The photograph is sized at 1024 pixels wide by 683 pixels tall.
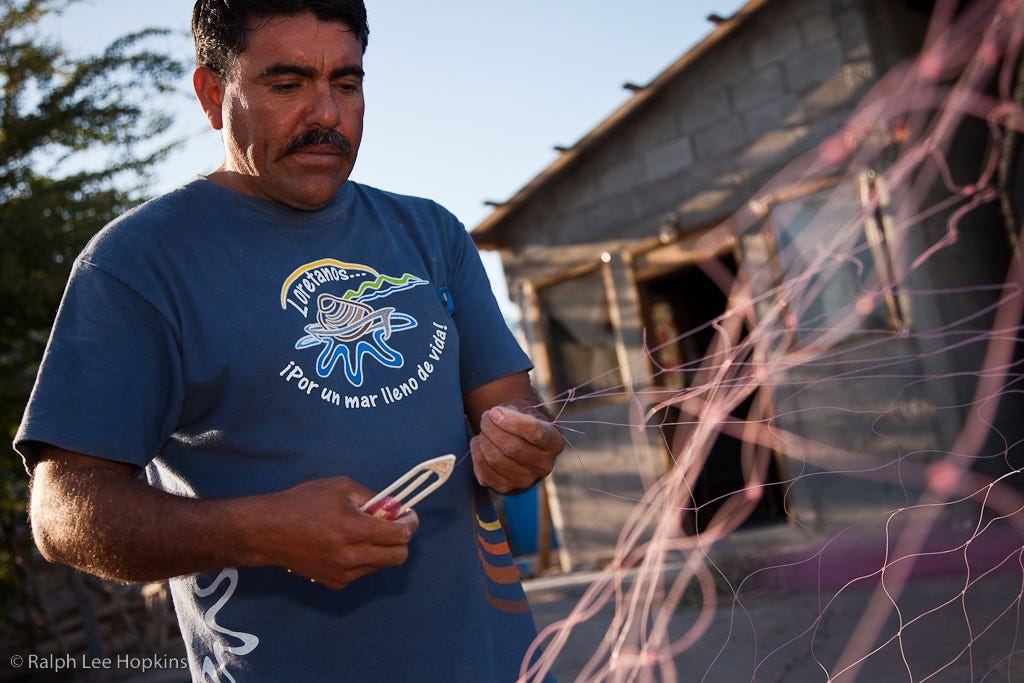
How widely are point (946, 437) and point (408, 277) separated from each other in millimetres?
6441

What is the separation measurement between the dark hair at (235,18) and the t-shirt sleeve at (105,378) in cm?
55

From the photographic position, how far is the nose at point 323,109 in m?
1.74

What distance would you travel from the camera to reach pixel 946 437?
23.5 feet

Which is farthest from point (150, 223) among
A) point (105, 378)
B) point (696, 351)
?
point (696, 351)

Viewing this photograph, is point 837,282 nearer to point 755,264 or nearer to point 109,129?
point 755,264

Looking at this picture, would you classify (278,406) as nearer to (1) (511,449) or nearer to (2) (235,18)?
(1) (511,449)

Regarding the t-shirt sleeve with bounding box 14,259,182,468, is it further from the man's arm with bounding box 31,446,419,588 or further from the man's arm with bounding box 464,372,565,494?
the man's arm with bounding box 464,372,565,494

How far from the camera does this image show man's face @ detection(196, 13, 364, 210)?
5.71 ft

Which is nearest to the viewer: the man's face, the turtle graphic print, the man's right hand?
the man's right hand

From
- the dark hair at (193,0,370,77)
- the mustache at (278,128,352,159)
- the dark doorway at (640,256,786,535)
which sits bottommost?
the dark doorway at (640,256,786,535)

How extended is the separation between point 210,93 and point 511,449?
0.92m

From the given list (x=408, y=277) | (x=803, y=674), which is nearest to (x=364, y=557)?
(x=408, y=277)

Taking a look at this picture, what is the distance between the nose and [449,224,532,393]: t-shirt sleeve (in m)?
0.38

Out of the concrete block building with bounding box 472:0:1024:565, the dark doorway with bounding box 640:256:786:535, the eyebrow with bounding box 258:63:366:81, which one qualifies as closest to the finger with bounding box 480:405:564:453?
the eyebrow with bounding box 258:63:366:81
